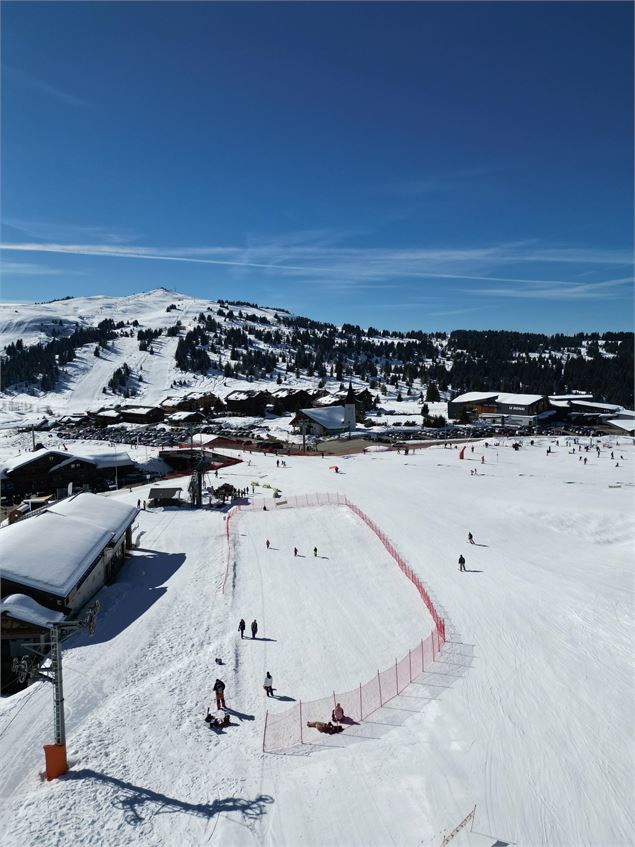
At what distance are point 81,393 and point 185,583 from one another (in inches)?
4758

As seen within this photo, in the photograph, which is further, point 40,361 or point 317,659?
point 40,361

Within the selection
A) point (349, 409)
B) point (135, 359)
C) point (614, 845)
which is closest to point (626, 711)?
point (614, 845)

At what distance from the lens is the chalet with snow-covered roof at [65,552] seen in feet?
57.4

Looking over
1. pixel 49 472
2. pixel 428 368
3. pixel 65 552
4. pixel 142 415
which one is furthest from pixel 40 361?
pixel 65 552

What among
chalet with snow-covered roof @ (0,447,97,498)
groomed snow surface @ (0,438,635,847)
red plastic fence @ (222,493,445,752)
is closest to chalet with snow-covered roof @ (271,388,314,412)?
chalet with snow-covered roof @ (0,447,97,498)

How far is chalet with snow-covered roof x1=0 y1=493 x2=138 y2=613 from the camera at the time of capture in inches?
689

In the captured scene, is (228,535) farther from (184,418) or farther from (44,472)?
(184,418)

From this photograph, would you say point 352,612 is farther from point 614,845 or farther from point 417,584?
point 614,845

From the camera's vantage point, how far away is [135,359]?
161375mm

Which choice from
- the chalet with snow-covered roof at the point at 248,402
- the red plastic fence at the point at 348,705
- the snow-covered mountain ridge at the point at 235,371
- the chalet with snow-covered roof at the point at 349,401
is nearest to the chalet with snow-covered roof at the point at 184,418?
the chalet with snow-covered roof at the point at 248,402

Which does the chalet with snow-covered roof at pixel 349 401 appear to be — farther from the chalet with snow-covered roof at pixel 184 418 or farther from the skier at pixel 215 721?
the skier at pixel 215 721

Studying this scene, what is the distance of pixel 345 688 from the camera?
1462cm

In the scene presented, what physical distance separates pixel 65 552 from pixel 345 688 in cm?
1248

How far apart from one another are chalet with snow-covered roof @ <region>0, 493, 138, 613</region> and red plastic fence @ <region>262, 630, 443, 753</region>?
934cm
